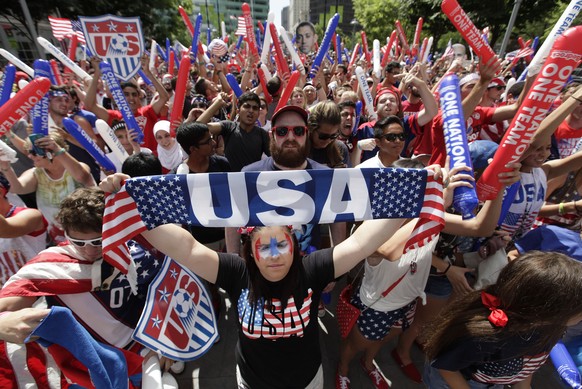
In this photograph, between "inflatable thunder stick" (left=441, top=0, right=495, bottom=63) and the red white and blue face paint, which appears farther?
"inflatable thunder stick" (left=441, top=0, right=495, bottom=63)

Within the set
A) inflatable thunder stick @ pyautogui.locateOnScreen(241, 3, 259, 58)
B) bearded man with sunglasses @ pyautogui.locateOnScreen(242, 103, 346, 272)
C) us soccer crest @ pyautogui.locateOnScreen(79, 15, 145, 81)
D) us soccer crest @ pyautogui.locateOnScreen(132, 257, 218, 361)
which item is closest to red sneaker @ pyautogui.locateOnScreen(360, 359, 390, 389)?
bearded man with sunglasses @ pyautogui.locateOnScreen(242, 103, 346, 272)

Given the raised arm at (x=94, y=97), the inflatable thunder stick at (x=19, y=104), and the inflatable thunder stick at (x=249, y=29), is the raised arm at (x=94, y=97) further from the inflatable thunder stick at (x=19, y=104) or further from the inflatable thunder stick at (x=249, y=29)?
the inflatable thunder stick at (x=249, y=29)

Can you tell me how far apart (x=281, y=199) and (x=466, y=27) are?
191 centimetres

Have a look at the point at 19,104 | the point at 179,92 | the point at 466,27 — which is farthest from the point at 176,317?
the point at 466,27

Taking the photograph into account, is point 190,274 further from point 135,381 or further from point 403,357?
point 403,357

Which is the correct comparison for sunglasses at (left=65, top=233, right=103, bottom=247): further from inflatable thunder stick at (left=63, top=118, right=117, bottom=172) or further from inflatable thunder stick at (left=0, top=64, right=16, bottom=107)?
inflatable thunder stick at (left=0, top=64, right=16, bottom=107)

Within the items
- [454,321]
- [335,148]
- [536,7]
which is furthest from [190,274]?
[536,7]

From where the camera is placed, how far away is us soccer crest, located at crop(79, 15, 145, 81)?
3.97 m

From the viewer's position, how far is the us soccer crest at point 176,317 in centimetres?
172

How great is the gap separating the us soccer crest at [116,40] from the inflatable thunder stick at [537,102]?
4.34 meters

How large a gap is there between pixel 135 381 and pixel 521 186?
9.64ft

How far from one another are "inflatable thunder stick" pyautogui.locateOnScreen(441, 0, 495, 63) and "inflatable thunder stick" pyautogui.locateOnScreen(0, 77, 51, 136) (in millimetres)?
3114

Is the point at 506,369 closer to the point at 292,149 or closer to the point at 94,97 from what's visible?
the point at 292,149

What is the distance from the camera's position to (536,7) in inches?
618
